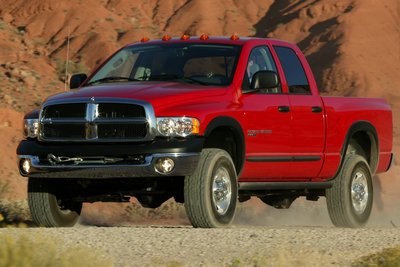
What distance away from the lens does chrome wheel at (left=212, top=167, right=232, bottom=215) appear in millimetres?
11680

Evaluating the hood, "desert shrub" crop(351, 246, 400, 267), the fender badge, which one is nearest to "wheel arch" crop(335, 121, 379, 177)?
the fender badge

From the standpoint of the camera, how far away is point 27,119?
1200 centimetres

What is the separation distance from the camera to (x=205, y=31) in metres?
62.7

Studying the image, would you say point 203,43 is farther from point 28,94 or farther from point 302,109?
point 28,94

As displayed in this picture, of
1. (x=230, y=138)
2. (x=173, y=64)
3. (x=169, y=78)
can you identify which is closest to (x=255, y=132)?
(x=230, y=138)

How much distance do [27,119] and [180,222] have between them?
562 inches

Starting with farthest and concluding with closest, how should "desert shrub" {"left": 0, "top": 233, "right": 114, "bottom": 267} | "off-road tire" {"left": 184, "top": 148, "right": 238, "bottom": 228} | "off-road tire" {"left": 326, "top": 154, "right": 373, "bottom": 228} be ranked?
"off-road tire" {"left": 326, "top": 154, "right": 373, "bottom": 228} → "off-road tire" {"left": 184, "top": 148, "right": 238, "bottom": 228} → "desert shrub" {"left": 0, "top": 233, "right": 114, "bottom": 267}

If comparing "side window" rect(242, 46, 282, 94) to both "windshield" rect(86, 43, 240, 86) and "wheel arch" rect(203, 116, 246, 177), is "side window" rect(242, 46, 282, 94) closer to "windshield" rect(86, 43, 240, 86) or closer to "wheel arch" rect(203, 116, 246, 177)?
"windshield" rect(86, 43, 240, 86)

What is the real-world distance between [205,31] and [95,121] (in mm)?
51631

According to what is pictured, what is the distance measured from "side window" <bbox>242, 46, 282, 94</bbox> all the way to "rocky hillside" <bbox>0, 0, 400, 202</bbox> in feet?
104

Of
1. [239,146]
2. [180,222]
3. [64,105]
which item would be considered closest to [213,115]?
[239,146]

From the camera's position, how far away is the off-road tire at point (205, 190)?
37.3 ft

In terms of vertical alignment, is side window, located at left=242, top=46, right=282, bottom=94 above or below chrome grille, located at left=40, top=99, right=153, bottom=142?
above

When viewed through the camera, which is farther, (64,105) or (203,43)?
(203,43)
